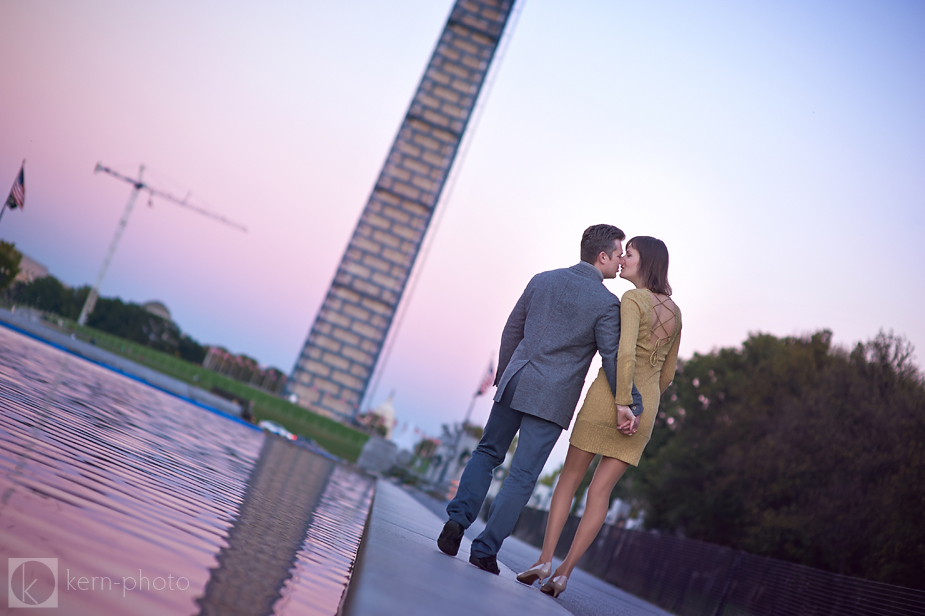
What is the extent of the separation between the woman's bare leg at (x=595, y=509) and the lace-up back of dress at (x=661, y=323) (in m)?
0.48

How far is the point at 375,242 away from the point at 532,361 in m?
73.8

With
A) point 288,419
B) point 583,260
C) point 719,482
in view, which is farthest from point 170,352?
point 583,260

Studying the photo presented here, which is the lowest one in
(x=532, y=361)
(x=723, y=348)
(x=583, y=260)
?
(x=532, y=361)

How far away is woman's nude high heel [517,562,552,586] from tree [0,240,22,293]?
45175mm

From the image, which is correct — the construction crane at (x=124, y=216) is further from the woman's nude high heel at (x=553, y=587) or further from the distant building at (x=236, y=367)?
the woman's nude high heel at (x=553, y=587)

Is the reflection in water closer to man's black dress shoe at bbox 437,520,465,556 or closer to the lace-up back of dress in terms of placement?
man's black dress shoe at bbox 437,520,465,556

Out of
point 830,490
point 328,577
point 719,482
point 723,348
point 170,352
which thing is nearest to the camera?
point 328,577

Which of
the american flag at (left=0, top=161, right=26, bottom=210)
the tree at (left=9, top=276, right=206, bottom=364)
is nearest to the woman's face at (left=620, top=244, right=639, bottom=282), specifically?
the american flag at (left=0, top=161, right=26, bottom=210)

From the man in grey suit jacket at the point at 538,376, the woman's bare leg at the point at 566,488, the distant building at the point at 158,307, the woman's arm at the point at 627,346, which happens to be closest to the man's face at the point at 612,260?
the man in grey suit jacket at the point at 538,376

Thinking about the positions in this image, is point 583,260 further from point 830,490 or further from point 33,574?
point 830,490

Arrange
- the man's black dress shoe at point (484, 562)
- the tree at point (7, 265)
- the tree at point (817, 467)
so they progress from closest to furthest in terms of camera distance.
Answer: the man's black dress shoe at point (484, 562) < the tree at point (817, 467) < the tree at point (7, 265)

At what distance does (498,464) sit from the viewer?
3.29 metres

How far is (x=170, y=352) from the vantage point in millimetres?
69625

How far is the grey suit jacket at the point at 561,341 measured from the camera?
127 inches
